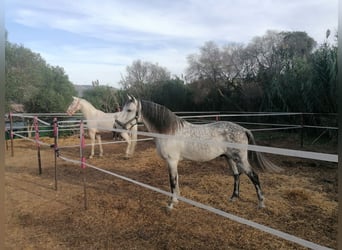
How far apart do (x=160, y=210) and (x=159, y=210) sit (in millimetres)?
11

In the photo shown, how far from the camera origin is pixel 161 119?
323 cm

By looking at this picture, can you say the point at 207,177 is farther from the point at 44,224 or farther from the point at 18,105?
the point at 18,105

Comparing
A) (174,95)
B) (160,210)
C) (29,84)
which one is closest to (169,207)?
(160,210)

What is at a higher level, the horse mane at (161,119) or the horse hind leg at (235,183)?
the horse mane at (161,119)

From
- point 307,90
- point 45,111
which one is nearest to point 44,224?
point 307,90

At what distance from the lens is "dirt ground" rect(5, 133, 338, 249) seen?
246 centimetres

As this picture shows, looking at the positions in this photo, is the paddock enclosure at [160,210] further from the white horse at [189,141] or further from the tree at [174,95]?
the tree at [174,95]

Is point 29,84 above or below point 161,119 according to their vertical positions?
above

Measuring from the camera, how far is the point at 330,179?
4.29 metres

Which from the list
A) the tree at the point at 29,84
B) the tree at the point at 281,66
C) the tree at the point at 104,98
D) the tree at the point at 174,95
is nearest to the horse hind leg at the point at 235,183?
the tree at the point at 281,66

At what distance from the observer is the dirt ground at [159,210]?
2455 mm

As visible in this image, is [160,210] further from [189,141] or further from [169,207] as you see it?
[189,141]

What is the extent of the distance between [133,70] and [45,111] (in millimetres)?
7308

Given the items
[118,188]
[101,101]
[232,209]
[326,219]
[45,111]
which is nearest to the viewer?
[326,219]
